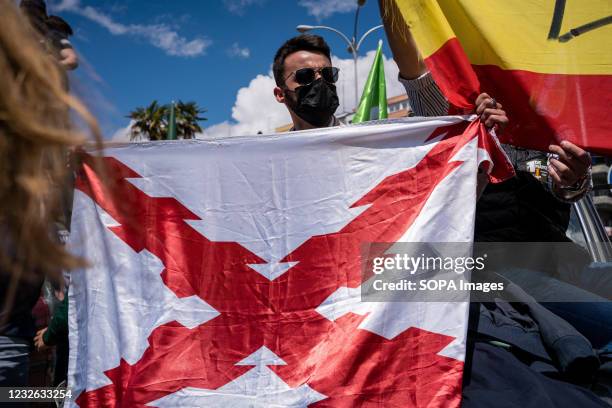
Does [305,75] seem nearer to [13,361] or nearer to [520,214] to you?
[520,214]

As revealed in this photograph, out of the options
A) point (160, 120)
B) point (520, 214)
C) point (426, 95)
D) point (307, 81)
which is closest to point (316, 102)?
point (307, 81)

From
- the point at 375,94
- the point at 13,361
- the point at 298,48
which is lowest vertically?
the point at 13,361

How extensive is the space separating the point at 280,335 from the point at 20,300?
1052 mm

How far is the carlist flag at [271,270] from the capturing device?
2.03 meters

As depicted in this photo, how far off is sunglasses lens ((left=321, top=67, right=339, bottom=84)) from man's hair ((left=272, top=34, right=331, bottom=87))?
0.27 metres

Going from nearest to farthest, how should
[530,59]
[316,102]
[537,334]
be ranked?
[537,334]
[530,59]
[316,102]

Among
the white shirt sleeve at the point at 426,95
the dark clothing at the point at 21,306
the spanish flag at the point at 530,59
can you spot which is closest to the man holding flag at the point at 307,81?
the white shirt sleeve at the point at 426,95

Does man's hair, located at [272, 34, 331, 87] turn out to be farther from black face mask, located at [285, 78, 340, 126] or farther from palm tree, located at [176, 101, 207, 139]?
palm tree, located at [176, 101, 207, 139]

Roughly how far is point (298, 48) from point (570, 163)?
6.15 ft

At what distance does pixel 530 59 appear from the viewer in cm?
230

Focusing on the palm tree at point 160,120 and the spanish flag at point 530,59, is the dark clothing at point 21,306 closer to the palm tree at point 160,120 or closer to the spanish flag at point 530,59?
the spanish flag at point 530,59

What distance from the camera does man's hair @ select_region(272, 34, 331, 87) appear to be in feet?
11.0

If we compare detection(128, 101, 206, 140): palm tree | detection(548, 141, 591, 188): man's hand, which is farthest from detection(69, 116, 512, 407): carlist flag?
detection(128, 101, 206, 140): palm tree

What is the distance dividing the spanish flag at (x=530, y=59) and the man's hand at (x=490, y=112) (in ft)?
0.16
